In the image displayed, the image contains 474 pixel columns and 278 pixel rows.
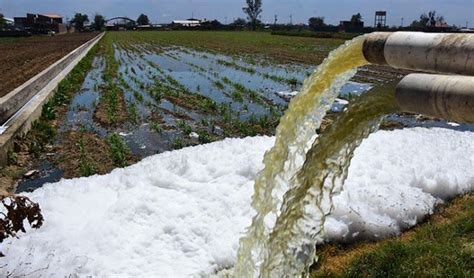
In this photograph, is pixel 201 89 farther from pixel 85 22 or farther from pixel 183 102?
pixel 85 22

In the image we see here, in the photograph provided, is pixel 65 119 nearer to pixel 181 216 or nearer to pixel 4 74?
pixel 181 216

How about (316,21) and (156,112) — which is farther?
(316,21)

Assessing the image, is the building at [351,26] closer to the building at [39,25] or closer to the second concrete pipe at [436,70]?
the building at [39,25]

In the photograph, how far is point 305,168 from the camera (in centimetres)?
363

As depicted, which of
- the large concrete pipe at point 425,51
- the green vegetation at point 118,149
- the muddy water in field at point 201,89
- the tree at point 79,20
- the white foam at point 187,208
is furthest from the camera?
the tree at point 79,20

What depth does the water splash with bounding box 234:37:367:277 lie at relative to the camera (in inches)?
144

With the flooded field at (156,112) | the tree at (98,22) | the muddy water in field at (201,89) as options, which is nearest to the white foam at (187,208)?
the flooded field at (156,112)

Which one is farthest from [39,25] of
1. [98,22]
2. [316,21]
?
[316,21]

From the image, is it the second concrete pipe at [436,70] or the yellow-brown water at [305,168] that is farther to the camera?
the yellow-brown water at [305,168]

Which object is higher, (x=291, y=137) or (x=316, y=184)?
(x=291, y=137)

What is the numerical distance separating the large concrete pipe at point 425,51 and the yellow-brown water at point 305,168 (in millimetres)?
270

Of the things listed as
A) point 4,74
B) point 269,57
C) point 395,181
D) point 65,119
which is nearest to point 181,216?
point 395,181

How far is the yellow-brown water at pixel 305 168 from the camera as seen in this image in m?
3.49

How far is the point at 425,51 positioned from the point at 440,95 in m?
0.32
